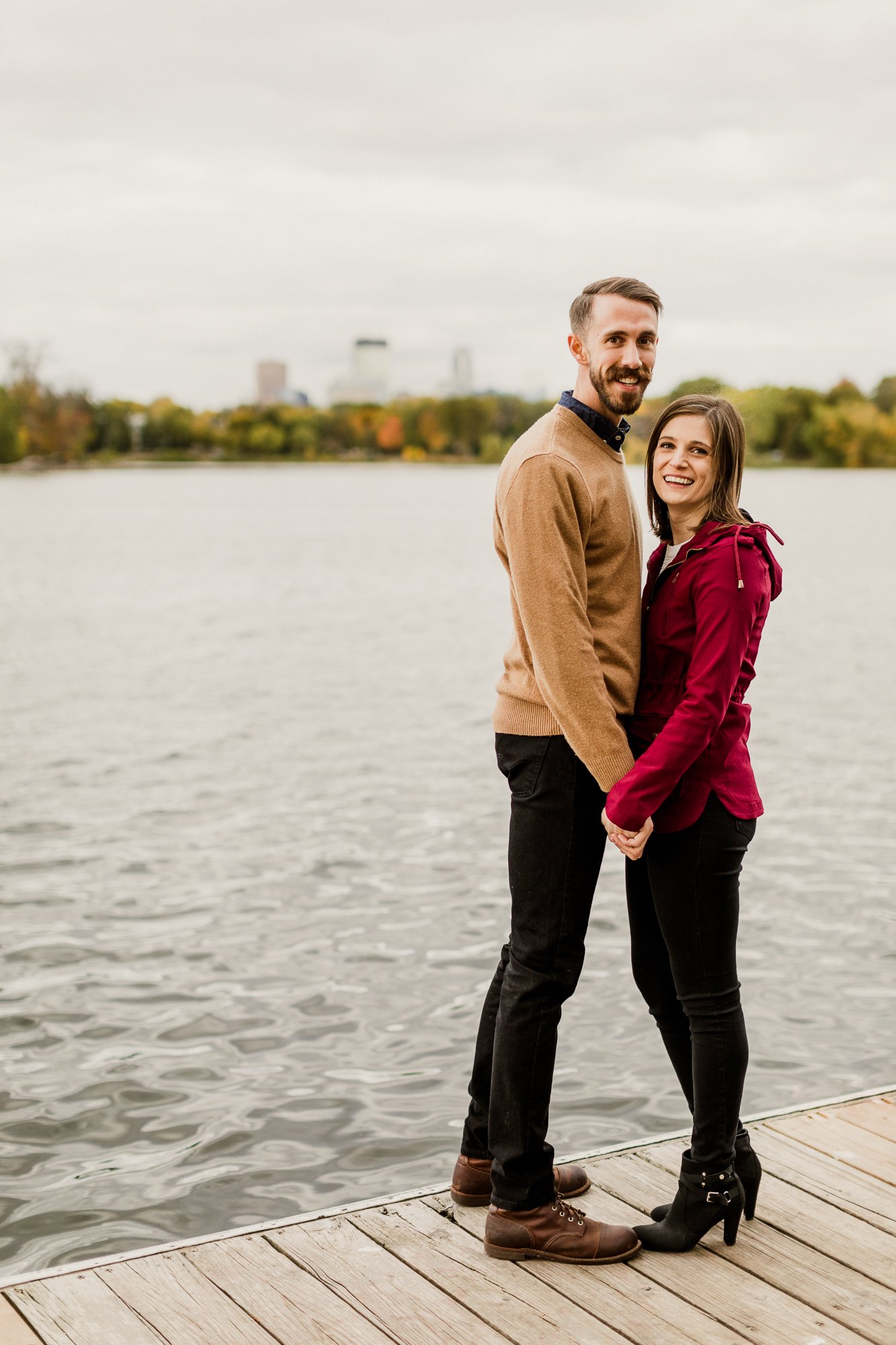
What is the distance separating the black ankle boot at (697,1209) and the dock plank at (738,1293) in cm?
4

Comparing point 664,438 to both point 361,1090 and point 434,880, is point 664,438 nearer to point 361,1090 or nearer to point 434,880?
point 361,1090

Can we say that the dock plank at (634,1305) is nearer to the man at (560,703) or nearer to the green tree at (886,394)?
the man at (560,703)

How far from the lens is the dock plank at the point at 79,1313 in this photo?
2.98 m

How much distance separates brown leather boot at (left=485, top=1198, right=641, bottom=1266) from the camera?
3.29m

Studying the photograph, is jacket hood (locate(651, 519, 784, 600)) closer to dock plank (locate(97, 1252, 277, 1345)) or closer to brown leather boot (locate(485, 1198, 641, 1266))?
brown leather boot (locate(485, 1198, 641, 1266))

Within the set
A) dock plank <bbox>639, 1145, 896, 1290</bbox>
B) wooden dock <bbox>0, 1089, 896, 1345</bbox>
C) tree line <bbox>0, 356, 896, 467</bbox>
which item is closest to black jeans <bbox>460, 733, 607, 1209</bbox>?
wooden dock <bbox>0, 1089, 896, 1345</bbox>

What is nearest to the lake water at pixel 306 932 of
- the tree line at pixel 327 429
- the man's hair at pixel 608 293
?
the man's hair at pixel 608 293

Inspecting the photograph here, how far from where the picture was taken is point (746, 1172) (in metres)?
3.46

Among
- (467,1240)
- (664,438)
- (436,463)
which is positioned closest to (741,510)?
(664,438)

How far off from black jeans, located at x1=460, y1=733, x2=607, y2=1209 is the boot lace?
2 centimetres

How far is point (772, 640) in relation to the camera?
22.8m

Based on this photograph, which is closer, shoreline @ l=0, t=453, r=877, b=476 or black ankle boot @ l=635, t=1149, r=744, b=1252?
black ankle boot @ l=635, t=1149, r=744, b=1252

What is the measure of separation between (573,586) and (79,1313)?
76.3 inches

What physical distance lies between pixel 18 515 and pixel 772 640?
45469mm
